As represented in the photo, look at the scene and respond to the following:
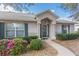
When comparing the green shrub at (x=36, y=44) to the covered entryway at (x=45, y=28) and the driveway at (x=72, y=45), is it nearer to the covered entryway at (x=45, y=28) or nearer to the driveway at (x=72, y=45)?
the covered entryway at (x=45, y=28)

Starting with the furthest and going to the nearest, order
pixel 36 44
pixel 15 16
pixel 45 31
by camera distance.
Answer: pixel 45 31 < pixel 15 16 < pixel 36 44

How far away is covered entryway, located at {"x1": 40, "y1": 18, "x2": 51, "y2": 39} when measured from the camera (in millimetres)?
4121

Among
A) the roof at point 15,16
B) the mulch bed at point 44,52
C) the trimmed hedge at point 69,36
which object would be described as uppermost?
the roof at point 15,16

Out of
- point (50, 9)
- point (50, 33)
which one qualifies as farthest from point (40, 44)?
point (50, 9)

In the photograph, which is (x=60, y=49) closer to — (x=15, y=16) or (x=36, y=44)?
(x=36, y=44)

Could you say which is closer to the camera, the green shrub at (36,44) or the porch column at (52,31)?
the green shrub at (36,44)

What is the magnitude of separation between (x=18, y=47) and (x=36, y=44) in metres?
0.31

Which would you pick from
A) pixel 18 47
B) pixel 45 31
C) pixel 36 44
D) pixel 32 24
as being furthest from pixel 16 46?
pixel 45 31

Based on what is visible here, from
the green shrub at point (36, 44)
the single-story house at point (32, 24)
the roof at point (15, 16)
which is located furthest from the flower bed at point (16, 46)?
the roof at point (15, 16)

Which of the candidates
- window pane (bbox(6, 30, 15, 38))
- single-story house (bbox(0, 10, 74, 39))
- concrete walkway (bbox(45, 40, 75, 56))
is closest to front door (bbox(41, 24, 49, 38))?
single-story house (bbox(0, 10, 74, 39))

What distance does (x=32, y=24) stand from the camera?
4.07 metres

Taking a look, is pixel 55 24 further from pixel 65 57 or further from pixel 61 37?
pixel 65 57

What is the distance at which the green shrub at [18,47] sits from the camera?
3971 millimetres

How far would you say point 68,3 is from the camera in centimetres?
402
